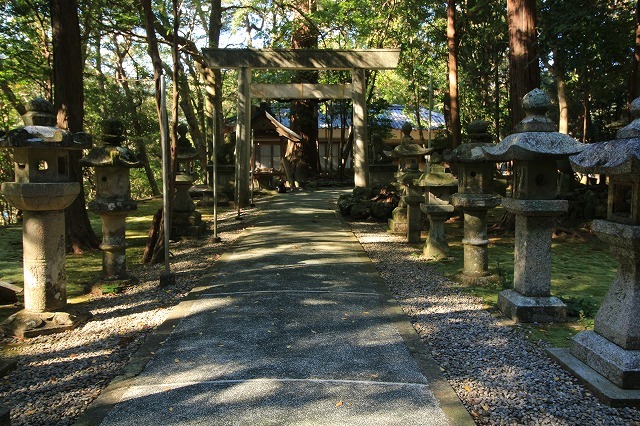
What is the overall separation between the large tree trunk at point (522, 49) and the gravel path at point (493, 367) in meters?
5.41

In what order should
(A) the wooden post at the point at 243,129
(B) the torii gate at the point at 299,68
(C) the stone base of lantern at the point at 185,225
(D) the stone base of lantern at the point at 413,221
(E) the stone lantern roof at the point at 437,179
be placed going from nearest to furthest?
(E) the stone lantern roof at the point at 437,179 < (D) the stone base of lantern at the point at 413,221 < (C) the stone base of lantern at the point at 185,225 < (B) the torii gate at the point at 299,68 < (A) the wooden post at the point at 243,129

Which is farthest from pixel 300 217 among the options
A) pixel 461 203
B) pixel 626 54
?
pixel 626 54

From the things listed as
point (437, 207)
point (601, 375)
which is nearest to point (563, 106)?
point (437, 207)

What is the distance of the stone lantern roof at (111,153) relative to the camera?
6453mm

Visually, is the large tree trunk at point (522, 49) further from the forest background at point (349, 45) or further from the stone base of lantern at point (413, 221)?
the stone base of lantern at point (413, 221)

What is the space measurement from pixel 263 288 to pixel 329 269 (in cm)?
143

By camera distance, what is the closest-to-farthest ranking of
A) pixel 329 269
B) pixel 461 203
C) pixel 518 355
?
pixel 518 355, pixel 461 203, pixel 329 269

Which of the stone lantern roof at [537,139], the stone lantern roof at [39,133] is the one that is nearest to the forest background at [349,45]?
the stone lantern roof at [39,133]

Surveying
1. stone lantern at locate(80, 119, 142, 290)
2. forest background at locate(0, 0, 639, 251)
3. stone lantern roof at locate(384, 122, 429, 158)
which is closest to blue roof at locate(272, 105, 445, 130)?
forest background at locate(0, 0, 639, 251)

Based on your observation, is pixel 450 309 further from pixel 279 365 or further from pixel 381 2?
pixel 381 2

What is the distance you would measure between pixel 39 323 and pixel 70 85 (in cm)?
537

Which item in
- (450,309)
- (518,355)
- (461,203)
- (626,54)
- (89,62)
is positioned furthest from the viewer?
(89,62)

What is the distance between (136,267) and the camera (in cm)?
792

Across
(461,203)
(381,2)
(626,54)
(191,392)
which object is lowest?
(191,392)
